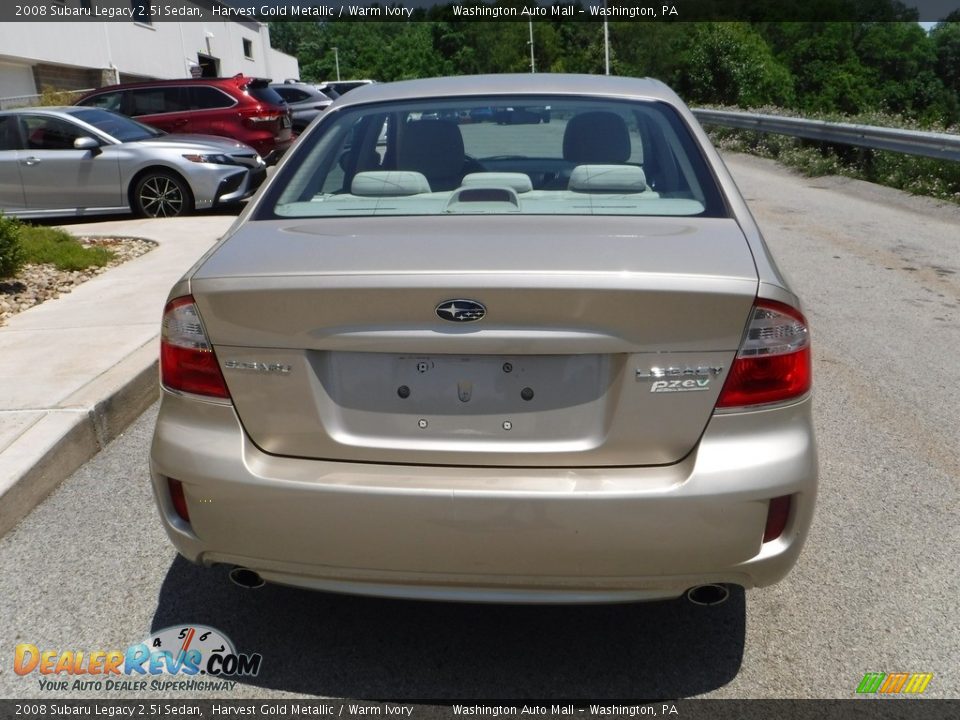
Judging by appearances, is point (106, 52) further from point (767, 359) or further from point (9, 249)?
point (767, 359)

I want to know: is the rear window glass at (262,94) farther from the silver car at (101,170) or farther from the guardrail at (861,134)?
the guardrail at (861,134)

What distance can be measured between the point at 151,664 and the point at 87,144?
10.4 meters

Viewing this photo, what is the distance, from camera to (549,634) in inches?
126

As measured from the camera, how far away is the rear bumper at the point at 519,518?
256 cm

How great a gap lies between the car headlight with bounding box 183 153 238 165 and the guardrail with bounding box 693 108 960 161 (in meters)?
8.97

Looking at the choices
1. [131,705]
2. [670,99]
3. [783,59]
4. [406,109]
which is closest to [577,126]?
[670,99]

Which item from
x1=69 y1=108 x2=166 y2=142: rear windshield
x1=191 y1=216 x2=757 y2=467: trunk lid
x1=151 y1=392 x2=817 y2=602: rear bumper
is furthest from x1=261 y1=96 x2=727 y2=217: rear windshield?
x1=69 y1=108 x2=166 y2=142: rear windshield

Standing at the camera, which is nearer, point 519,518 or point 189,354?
point 519,518

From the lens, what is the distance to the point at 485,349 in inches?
100

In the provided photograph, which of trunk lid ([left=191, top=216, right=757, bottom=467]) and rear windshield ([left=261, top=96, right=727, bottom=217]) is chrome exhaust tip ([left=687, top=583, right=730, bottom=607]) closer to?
trunk lid ([left=191, top=216, right=757, bottom=467])

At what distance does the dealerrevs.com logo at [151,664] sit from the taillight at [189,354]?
894mm

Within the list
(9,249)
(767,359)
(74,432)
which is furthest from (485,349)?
(9,249)

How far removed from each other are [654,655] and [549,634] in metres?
0.34

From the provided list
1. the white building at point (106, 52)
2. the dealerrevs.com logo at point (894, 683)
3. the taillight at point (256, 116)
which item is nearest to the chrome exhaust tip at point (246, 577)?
the dealerrevs.com logo at point (894, 683)
